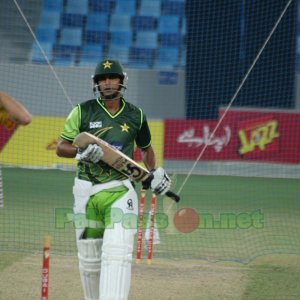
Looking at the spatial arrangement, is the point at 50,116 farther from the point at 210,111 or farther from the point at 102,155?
the point at 102,155

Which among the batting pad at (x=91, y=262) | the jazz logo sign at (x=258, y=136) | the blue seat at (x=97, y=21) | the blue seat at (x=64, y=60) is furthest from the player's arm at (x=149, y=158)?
the blue seat at (x=97, y=21)

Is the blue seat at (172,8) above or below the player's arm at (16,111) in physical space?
above

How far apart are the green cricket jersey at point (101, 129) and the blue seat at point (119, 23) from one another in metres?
17.4

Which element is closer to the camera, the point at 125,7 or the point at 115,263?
the point at 115,263

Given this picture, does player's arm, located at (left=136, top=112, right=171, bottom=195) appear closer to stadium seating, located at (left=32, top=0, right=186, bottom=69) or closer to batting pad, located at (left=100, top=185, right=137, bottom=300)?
batting pad, located at (left=100, top=185, right=137, bottom=300)

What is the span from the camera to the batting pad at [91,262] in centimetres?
562

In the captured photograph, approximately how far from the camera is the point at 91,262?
5.62 m

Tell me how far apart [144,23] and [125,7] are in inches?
29.8

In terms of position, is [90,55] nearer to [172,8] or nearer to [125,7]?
Answer: [125,7]

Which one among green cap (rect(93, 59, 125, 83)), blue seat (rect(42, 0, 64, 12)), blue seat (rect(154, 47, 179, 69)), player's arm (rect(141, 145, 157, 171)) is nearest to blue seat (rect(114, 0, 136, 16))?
blue seat (rect(42, 0, 64, 12))

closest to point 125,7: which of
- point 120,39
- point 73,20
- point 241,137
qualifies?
point 120,39

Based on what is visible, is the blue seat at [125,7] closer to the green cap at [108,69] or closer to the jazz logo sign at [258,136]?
the jazz logo sign at [258,136]

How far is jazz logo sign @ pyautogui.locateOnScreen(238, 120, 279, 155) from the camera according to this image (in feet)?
60.1

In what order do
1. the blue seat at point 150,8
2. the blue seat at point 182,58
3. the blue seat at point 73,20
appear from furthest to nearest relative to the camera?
the blue seat at point 150,8, the blue seat at point 73,20, the blue seat at point 182,58
